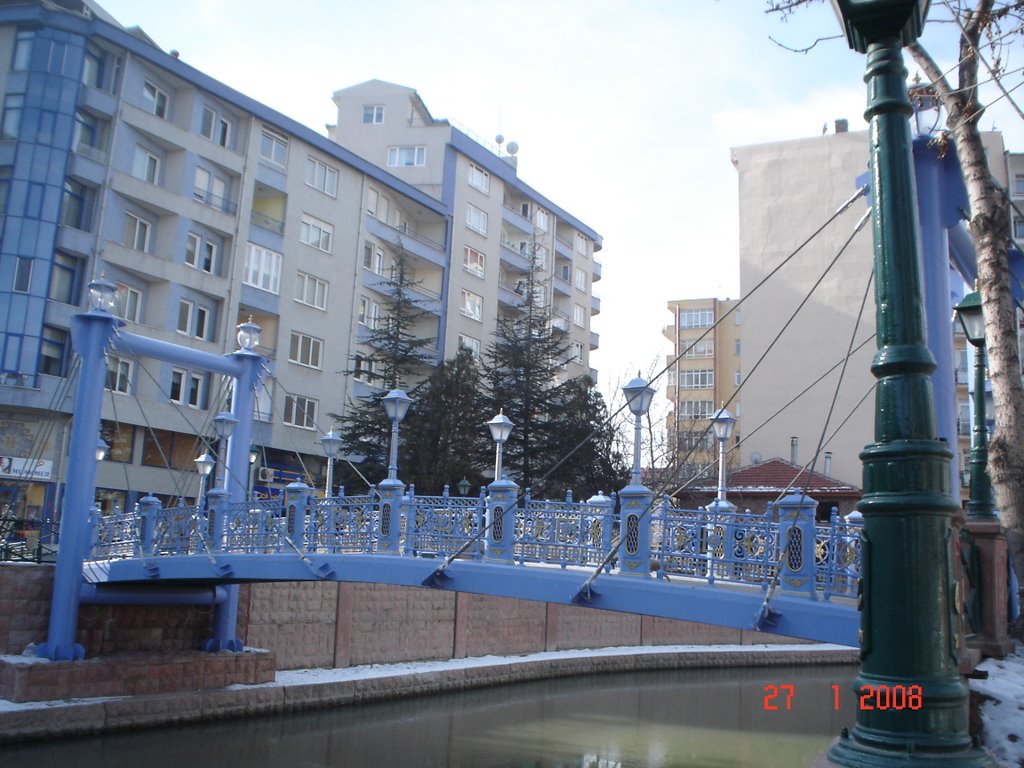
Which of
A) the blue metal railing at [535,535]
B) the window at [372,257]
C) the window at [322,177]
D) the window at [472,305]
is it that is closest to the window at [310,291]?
the window at [372,257]

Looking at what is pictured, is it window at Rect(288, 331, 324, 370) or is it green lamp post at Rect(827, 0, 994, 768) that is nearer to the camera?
green lamp post at Rect(827, 0, 994, 768)

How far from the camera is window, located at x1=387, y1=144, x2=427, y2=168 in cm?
3634

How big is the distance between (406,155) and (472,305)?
596cm

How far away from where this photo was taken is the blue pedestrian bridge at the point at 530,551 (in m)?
8.00

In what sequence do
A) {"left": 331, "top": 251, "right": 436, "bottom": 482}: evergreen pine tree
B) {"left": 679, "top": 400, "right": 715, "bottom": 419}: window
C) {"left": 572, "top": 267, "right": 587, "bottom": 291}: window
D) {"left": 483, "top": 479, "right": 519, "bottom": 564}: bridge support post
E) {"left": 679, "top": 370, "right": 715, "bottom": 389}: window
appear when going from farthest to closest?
{"left": 679, "top": 370, "right": 715, "bottom": 389}: window
{"left": 679, "top": 400, "right": 715, "bottom": 419}: window
{"left": 572, "top": 267, "right": 587, "bottom": 291}: window
{"left": 331, "top": 251, "right": 436, "bottom": 482}: evergreen pine tree
{"left": 483, "top": 479, "right": 519, "bottom": 564}: bridge support post

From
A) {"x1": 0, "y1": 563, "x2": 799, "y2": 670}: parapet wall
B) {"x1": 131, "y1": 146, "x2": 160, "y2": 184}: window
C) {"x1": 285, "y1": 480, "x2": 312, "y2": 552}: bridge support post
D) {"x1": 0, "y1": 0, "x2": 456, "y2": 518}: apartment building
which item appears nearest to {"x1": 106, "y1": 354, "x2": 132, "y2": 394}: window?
{"x1": 0, "y1": 0, "x2": 456, "y2": 518}: apartment building

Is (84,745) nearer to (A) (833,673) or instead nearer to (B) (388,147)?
(A) (833,673)

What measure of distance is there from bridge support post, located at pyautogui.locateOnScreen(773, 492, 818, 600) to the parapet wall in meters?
10.7

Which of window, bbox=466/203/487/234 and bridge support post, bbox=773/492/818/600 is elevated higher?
window, bbox=466/203/487/234

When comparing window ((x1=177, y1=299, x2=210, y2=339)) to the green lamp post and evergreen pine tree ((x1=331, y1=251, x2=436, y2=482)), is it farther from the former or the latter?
the green lamp post

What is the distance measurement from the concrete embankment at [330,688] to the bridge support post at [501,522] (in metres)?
6.29

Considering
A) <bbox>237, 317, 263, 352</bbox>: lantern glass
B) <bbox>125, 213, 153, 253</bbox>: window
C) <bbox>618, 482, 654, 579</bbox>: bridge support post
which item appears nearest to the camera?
<bbox>618, 482, 654, 579</bbox>: bridge support post

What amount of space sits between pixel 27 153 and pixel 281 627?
12.9 meters

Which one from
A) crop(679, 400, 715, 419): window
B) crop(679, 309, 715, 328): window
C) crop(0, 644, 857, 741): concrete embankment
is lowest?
crop(0, 644, 857, 741): concrete embankment
